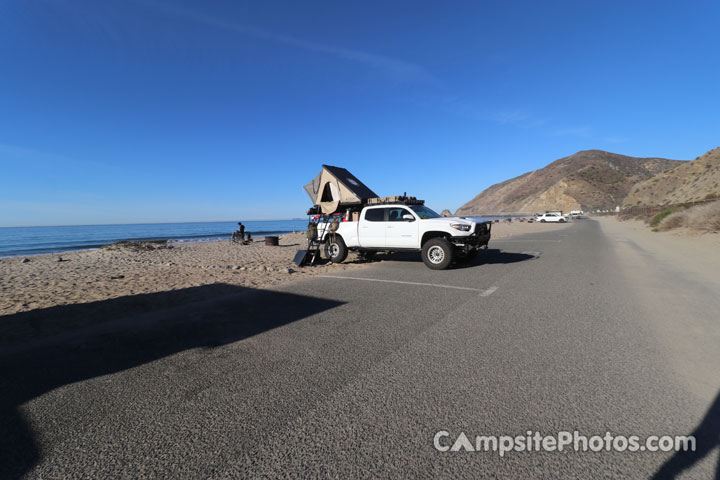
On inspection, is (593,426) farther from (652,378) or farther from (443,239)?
(443,239)

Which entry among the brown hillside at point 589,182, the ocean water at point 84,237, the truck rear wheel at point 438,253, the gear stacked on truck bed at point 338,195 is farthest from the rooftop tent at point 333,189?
the brown hillside at point 589,182

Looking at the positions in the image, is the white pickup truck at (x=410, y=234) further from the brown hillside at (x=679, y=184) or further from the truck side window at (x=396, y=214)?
the brown hillside at (x=679, y=184)

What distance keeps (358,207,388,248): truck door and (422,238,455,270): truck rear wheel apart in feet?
5.09

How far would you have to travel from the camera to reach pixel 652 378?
2902 mm

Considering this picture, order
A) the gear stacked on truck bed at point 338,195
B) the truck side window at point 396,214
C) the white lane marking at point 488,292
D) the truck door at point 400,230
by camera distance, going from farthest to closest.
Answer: the gear stacked on truck bed at point 338,195 → the truck side window at point 396,214 → the truck door at point 400,230 → the white lane marking at point 488,292

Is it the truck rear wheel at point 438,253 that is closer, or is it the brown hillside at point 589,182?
the truck rear wheel at point 438,253

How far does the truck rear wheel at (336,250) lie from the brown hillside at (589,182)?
110 metres

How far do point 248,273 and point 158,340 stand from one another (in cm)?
534

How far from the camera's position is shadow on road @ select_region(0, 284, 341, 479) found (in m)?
2.69

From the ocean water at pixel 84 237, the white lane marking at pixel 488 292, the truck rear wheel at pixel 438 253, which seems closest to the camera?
the white lane marking at pixel 488 292

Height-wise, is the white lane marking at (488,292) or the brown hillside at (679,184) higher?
the brown hillside at (679,184)

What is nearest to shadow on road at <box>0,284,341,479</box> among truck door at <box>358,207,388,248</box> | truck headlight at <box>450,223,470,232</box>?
truck door at <box>358,207,388,248</box>

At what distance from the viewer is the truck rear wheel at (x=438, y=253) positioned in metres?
9.11

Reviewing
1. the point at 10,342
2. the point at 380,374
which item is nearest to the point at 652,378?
the point at 380,374
